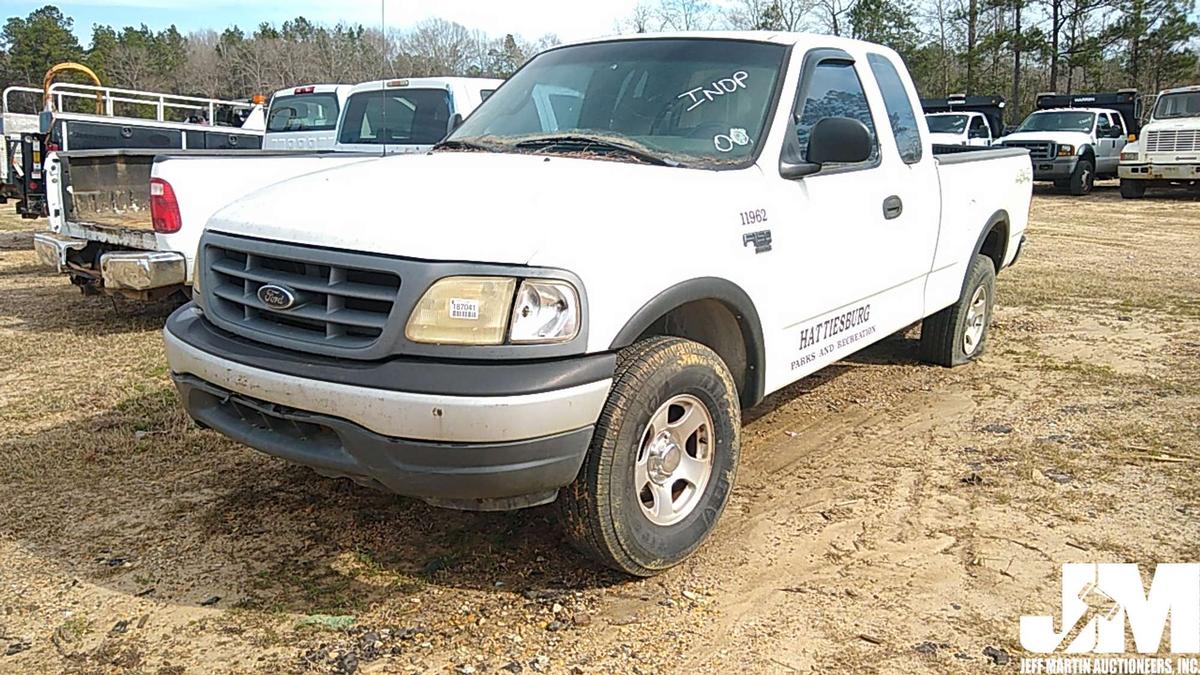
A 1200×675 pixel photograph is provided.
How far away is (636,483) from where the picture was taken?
10.4 ft

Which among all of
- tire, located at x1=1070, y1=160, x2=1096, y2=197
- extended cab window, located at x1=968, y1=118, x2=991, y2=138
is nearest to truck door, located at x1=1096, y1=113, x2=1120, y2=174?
tire, located at x1=1070, y1=160, x2=1096, y2=197

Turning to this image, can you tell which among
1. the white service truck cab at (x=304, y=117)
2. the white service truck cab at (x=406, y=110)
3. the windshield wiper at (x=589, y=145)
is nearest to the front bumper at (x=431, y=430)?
the windshield wiper at (x=589, y=145)

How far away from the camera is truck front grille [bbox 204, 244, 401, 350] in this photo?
285 centimetres

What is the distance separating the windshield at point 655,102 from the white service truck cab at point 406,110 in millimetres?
4269

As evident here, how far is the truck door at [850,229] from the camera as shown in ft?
12.8

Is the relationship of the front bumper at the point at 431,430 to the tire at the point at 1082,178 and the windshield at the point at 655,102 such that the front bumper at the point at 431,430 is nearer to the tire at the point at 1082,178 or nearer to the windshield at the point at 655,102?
the windshield at the point at 655,102

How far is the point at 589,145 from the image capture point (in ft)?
12.7

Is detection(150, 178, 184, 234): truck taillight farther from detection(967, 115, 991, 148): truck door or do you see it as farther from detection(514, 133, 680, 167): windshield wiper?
detection(967, 115, 991, 148): truck door

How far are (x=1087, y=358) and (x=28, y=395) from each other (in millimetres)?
6676

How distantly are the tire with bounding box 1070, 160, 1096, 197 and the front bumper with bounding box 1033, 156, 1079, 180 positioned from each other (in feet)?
0.39

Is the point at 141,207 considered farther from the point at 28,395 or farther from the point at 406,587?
the point at 406,587

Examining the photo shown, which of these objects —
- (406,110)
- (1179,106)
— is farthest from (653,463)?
(1179,106)

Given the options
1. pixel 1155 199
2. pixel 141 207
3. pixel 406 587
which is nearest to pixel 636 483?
pixel 406 587

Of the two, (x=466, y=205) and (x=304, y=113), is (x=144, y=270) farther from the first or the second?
(x=304, y=113)
